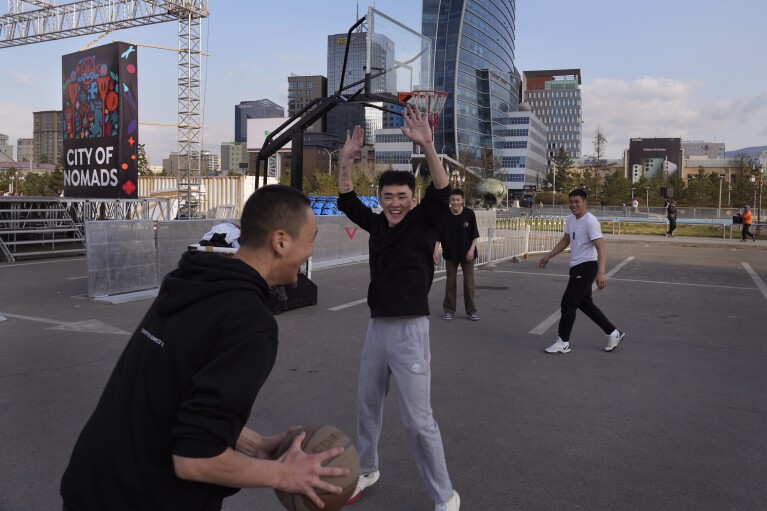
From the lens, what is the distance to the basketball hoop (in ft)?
36.8

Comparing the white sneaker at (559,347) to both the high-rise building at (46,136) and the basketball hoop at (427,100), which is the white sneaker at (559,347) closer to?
the basketball hoop at (427,100)

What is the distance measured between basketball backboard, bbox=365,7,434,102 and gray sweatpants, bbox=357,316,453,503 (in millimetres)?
7264

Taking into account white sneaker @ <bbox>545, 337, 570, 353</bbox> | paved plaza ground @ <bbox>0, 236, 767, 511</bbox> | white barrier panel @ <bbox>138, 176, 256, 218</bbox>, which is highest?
white barrier panel @ <bbox>138, 176, 256, 218</bbox>

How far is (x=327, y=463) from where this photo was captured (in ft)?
5.61

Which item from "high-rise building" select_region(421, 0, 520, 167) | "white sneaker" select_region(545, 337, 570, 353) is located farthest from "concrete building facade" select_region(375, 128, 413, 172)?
"white sneaker" select_region(545, 337, 570, 353)

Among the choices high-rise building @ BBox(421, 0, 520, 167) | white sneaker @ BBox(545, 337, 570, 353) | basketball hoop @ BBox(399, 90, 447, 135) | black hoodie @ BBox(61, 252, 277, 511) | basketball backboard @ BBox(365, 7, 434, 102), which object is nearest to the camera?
black hoodie @ BBox(61, 252, 277, 511)

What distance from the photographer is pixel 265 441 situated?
1.83 metres

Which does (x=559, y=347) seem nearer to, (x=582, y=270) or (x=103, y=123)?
(x=582, y=270)

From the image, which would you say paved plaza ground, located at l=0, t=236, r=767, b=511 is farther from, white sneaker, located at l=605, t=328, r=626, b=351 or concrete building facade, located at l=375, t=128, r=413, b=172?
concrete building facade, located at l=375, t=128, r=413, b=172

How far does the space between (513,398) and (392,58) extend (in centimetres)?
769

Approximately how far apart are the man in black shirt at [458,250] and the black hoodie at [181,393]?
313 inches

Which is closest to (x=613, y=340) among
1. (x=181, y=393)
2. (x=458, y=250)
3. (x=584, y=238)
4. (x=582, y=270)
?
(x=582, y=270)

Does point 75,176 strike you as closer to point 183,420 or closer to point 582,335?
point 582,335

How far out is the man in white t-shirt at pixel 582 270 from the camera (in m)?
7.23
